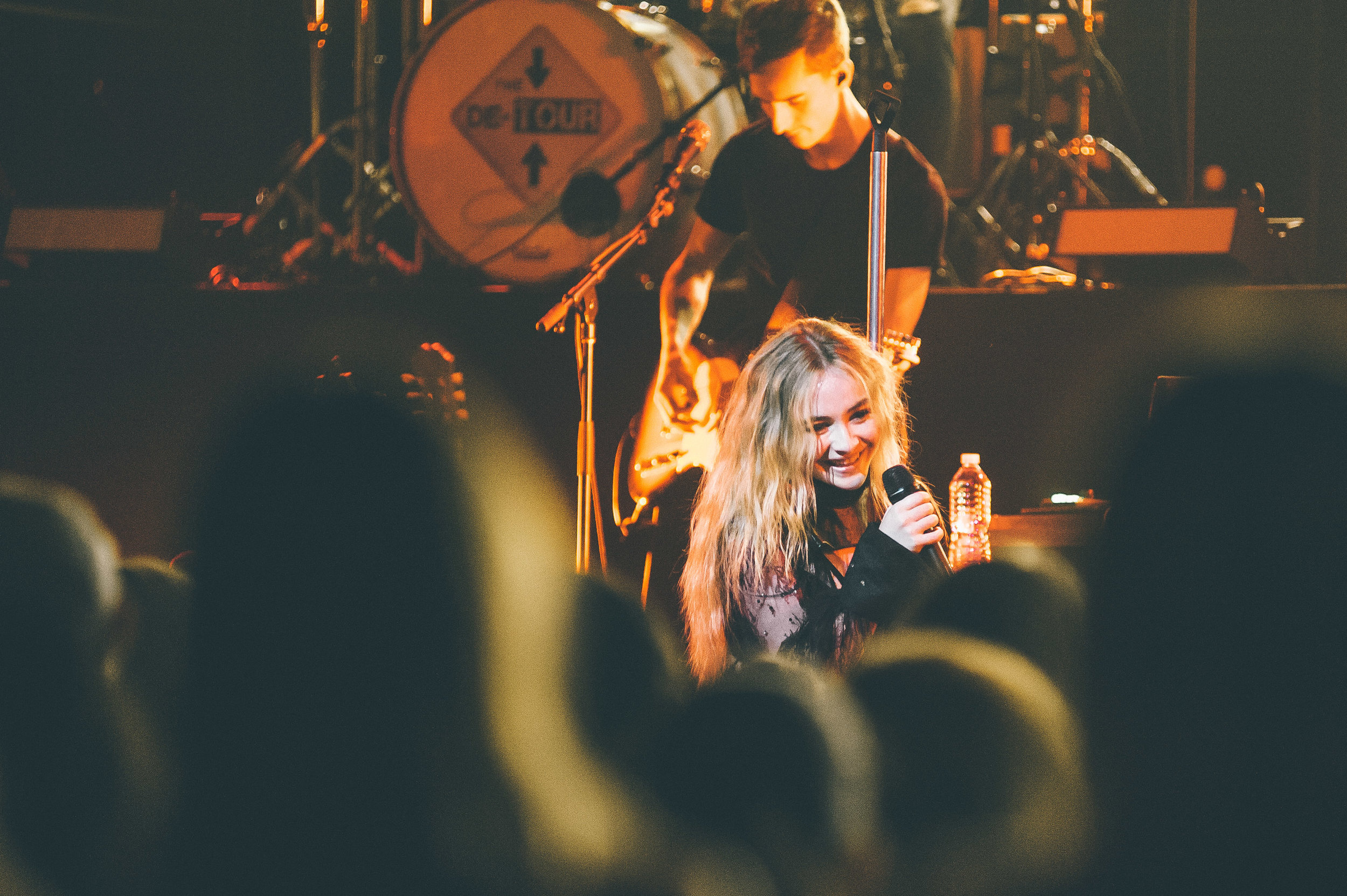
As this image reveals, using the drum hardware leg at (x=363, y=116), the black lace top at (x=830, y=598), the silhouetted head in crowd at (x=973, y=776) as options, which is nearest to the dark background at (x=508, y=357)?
the drum hardware leg at (x=363, y=116)

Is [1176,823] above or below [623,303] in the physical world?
below

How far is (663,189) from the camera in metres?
3.54

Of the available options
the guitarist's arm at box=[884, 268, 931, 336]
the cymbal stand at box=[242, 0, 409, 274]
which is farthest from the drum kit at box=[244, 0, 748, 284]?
the cymbal stand at box=[242, 0, 409, 274]

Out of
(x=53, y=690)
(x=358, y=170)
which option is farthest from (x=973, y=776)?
(x=358, y=170)

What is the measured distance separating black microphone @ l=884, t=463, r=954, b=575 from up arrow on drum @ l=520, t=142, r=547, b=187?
2282mm

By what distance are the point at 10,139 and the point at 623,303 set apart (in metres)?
3.79

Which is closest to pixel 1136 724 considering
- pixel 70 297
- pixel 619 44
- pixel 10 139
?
pixel 619 44

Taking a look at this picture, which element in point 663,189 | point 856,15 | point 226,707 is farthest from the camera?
point 856,15

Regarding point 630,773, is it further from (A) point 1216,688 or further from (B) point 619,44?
(B) point 619,44

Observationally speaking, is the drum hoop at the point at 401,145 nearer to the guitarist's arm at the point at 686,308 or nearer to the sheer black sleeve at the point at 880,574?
the guitarist's arm at the point at 686,308

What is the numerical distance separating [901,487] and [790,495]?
1.19 feet

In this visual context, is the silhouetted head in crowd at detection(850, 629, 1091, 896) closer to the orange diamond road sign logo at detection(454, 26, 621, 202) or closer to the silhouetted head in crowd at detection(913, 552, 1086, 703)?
the silhouetted head in crowd at detection(913, 552, 1086, 703)

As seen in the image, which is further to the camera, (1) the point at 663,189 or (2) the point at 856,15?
(2) the point at 856,15

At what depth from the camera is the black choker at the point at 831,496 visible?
2.07 meters
